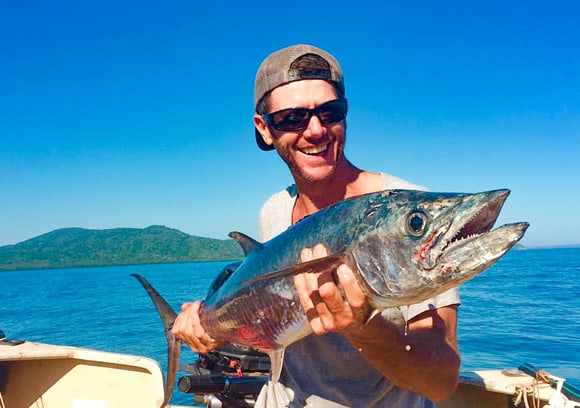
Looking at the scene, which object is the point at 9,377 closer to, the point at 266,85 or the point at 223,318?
the point at 223,318

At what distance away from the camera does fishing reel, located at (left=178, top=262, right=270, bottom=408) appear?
3.86 metres

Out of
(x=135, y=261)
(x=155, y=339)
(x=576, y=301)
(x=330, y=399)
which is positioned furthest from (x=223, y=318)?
(x=135, y=261)

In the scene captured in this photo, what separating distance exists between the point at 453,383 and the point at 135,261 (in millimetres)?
203630

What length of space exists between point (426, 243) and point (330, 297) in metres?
0.51

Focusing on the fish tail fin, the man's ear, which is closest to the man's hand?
the man's ear

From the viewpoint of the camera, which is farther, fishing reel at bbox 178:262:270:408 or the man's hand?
fishing reel at bbox 178:262:270:408

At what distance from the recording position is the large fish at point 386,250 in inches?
73.2

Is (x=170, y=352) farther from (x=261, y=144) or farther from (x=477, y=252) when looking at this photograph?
(x=477, y=252)

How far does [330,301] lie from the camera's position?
2105 mm

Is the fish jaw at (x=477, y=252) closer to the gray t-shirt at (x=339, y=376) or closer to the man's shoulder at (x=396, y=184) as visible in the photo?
the gray t-shirt at (x=339, y=376)

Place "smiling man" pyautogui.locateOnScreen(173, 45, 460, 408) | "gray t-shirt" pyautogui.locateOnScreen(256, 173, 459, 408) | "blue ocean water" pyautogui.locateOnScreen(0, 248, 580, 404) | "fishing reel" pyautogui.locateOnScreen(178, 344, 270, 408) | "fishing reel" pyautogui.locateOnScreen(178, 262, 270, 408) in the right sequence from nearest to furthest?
"smiling man" pyautogui.locateOnScreen(173, 45, 460, 408) → "gray t-shirt" pyautogui.locateOnScreen(256, 173, 459, 408) → "fishing reel" pyautogui.locateOnScreen(178, 262, 270, 408) → "fishing reel" pyautogui.locateOnScreen(178, 344, 270, 408) → "blue ocean water" pyautogui.locateOnScreen(0, 248, 580, 404)

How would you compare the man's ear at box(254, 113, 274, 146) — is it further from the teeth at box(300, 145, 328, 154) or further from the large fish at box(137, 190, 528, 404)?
the large fish at box(137, 190, 528, 404)

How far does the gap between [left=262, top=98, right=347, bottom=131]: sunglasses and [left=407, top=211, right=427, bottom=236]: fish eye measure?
123cm

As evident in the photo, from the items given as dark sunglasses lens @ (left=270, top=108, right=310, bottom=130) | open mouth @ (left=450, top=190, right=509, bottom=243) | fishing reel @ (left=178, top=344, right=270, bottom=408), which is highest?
dark sunglasses lens @ (left=270, top=108, right=310, bottom=130)
